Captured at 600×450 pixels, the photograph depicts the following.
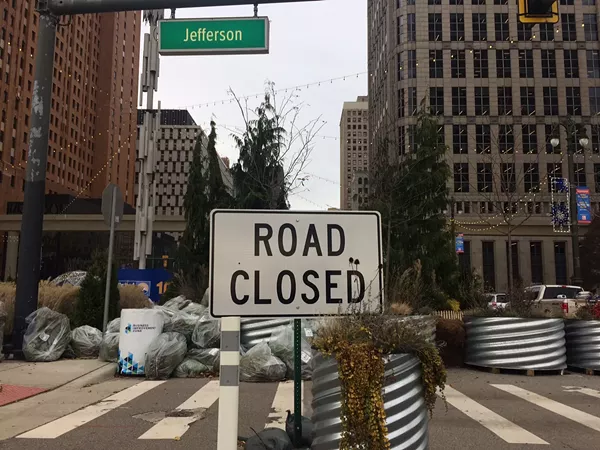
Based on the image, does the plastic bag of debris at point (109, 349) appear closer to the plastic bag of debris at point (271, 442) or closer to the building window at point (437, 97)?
the plastic bag of debris at point (271, 442)

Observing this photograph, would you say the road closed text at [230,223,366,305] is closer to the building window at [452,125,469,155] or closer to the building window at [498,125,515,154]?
the building window at [498,125,515,154]

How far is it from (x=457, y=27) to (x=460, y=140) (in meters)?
14.2

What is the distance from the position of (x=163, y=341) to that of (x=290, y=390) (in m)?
2.68

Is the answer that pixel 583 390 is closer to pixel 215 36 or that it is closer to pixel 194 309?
pixel 194 309

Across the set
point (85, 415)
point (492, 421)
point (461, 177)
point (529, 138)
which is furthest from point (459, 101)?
point (85, 415)

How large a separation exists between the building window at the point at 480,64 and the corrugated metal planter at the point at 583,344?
186ft

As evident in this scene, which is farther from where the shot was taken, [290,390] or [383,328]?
[290,390]

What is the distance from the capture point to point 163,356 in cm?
926

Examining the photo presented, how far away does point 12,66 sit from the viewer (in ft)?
209

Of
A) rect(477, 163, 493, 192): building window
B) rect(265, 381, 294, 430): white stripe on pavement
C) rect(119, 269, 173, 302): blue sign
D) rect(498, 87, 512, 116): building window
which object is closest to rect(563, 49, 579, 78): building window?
rect(498, 87, 512, 116): building window

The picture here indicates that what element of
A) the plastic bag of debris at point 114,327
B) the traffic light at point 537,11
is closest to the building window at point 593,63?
the traffic light at point 537,11

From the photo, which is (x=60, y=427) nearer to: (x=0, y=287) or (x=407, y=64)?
(x=0, y=287)

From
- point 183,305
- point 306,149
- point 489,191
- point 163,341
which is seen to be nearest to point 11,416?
point 163,341

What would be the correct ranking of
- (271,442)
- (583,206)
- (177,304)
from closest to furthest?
(271,442), (177,304), (583,206)
